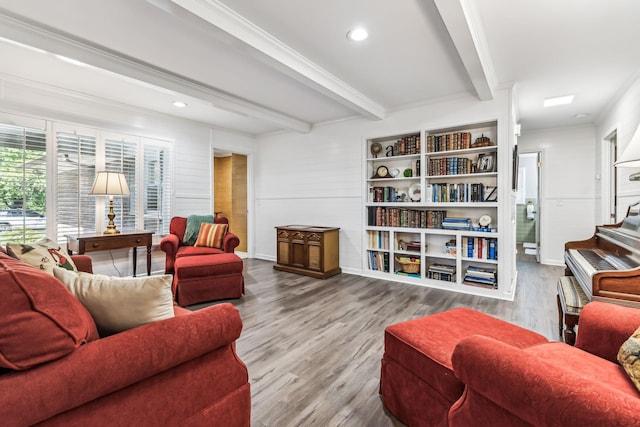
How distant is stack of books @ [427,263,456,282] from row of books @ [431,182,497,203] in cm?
86

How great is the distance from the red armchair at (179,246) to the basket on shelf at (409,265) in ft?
7.33

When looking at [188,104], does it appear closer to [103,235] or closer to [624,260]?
[103,235]

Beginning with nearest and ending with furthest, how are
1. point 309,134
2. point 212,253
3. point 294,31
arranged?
1. point 294,31
2. point 212,253
3. point 309,134

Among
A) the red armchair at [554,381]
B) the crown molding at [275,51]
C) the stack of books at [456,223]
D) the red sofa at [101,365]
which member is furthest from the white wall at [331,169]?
the red sofa at [101,365]

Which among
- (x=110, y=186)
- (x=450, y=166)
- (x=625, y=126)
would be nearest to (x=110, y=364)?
(x=110, y=186)

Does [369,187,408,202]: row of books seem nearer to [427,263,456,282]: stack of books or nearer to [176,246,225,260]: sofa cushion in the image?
[427,263,456,282]: stack of books

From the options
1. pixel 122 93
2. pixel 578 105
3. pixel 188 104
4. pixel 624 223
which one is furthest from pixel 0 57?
pixel 578 105

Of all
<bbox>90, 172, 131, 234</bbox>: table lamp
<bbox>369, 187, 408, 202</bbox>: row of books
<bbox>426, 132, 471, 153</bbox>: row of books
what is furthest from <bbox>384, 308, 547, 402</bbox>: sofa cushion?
<bbox>90, 172, 131, 234</bbox>: table lamp

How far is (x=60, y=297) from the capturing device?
3.19 feet

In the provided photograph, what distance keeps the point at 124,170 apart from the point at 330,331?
11.5 ft

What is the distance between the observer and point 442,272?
154 inches

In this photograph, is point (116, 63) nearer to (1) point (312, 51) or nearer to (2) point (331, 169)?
(1) point (312, 51)

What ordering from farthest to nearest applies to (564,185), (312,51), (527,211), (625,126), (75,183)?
1. (527,211)
2. (564,185)
3. (75,183)
4. (625,126)
5. (312,51)

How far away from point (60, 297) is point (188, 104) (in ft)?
12.0
